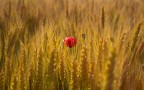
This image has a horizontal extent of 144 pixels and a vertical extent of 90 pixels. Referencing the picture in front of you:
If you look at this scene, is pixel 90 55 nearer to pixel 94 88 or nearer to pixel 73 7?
pixel 94 88

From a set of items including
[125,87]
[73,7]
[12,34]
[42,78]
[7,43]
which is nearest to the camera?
[125,87]

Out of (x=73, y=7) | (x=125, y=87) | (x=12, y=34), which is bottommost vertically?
(x=125, y=87)

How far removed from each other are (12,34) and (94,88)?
678mm

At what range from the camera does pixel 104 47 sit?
3.52 feet

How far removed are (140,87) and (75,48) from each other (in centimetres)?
47

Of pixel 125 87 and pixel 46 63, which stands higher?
pixel 46 63

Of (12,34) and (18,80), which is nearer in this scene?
(18,80)

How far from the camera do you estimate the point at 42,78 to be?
3.66ft

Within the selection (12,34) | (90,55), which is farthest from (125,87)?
(12,34)

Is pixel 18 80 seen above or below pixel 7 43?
below

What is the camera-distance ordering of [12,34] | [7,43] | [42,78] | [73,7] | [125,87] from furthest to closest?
[73,7], [12,34], [7,43], [42,78], [125,87]

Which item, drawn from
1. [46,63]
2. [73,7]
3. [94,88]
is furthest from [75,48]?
[73,7]

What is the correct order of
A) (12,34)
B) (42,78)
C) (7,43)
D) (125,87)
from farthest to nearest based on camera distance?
(12,34) → (7,43) → (42,78) → (125,87)

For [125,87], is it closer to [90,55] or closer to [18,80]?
[90,55]
